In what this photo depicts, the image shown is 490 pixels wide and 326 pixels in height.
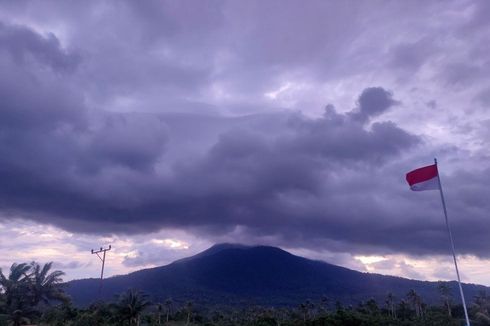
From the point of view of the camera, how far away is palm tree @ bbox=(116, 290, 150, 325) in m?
64.6

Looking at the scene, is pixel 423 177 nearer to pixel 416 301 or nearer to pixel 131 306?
pixel 131 306

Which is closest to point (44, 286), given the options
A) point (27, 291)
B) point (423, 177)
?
point (27, 291)

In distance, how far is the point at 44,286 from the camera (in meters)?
55.8

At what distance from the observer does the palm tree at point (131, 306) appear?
212 feet

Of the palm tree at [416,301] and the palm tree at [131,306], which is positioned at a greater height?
the palm tree at [416,301]

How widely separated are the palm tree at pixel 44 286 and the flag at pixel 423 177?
42.9 metres

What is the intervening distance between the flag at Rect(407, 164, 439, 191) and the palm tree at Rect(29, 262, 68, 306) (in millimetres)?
42890

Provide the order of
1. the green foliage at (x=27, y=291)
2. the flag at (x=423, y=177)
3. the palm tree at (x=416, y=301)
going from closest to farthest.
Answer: the flag at (x=423, y=177) < the green foliage at (x=27, y=291) < the palm tree at (x=416, y=301)

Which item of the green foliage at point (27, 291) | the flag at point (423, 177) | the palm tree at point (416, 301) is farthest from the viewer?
the palm tree at point (416, 301)

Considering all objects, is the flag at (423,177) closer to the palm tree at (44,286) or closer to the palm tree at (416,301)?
the palm tree at (44,286)

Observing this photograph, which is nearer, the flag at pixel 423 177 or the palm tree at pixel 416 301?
the flag at pixel 423 177

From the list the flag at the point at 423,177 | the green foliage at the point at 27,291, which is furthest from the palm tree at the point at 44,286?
the flag at the point at 423,177

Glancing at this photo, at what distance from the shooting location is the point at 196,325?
91.8 meters

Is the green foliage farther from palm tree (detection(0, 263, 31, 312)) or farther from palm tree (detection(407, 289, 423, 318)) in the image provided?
palm tree (detection(407, 289, 423, 318))
